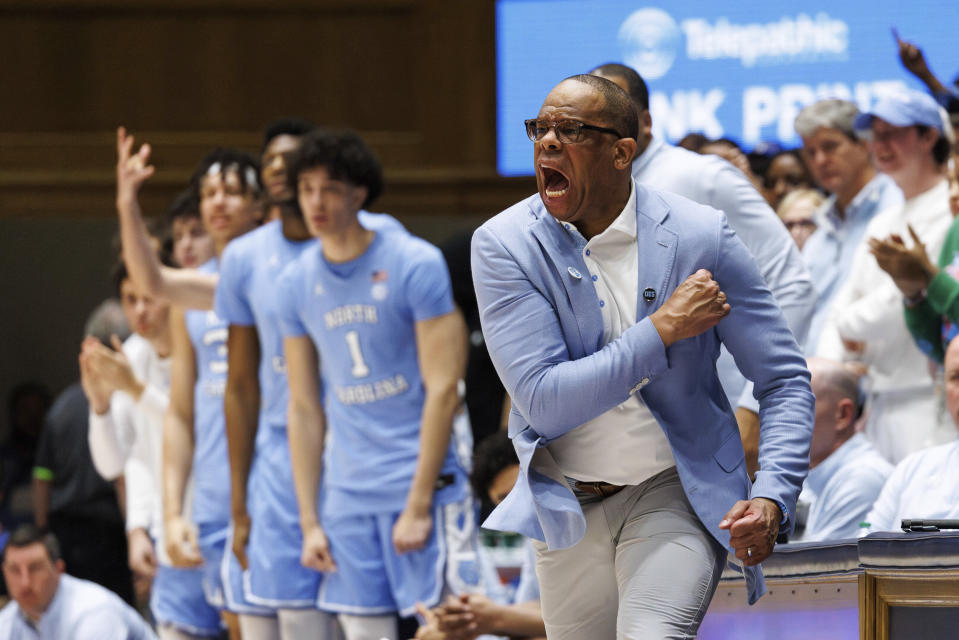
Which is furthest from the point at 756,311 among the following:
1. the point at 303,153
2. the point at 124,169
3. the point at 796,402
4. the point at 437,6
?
the point at 437,6

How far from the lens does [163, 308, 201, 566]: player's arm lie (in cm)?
495

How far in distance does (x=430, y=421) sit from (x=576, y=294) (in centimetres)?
189

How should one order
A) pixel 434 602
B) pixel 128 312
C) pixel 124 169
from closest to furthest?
pixel 434 602 < pixel 124 169 < pixel 128 312

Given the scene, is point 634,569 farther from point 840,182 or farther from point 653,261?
point 840,182

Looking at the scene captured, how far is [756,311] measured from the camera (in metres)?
2.40

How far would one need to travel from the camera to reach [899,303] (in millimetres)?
4168

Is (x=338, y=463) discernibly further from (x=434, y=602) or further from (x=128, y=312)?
(x=128, y=312)

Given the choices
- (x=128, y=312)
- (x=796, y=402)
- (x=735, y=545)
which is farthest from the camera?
(x=128, y=312)

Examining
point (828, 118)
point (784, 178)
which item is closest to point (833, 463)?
point (828, 118)

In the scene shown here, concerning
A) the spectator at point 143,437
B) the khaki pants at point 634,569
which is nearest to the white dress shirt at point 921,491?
the khaki pants at point 634,569

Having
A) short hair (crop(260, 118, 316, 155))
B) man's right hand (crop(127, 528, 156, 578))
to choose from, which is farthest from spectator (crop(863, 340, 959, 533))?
man's right hand (crop(127, 528, 156, 578))

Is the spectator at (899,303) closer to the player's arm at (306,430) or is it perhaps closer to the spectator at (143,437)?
the player's arm at (306,430)

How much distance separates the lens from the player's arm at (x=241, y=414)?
4.59 meters

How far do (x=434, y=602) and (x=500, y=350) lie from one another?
1975mm
